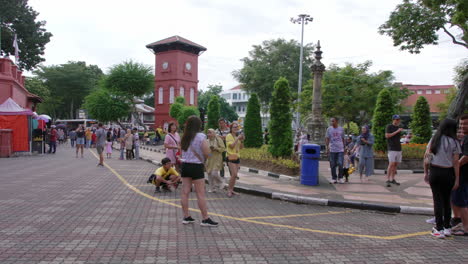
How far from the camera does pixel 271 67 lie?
157ft

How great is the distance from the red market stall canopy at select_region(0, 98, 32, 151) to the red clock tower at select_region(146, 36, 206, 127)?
31053 mm

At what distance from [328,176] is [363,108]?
19240 mm

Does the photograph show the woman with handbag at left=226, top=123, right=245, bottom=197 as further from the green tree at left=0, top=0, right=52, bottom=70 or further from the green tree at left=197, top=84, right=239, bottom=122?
the green tree at left=197, top=84, right=239, bottom=122

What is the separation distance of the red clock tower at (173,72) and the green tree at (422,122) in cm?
3727

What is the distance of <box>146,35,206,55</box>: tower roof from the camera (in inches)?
2047

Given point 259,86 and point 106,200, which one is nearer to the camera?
point 106,200

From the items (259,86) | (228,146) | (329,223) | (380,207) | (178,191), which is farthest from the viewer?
(259,86)

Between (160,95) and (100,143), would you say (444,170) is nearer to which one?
(100,143)

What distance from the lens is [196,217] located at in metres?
6.53

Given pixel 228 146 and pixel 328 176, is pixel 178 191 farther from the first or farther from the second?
pixel 328 176

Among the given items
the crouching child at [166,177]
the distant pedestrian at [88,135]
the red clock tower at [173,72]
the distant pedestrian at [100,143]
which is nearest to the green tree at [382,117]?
the crouching child at [166,177]

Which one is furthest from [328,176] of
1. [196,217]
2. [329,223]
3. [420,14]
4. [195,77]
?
[195,77]

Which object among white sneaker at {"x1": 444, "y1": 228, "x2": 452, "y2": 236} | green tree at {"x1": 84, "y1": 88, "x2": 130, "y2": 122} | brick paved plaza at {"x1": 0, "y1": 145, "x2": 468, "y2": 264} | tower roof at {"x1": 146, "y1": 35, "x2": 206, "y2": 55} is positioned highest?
tower roof at {"x1": 146, "y1": 35, "x2": 206, "y2": 55}

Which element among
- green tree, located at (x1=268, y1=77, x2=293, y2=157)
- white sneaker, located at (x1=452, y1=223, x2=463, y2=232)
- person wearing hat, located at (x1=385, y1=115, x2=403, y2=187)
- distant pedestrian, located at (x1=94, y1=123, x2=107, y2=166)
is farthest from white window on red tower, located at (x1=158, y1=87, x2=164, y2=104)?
white sneaker, located at (x1=452, y1=223, x2=463, y2=232)
